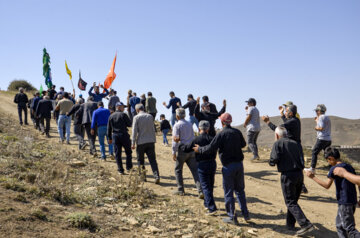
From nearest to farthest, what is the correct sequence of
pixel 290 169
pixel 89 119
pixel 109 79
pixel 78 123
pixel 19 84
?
pixel 290 169
pixel 89 119
pixel 78 123
pixel 109 79
pixel 19 84

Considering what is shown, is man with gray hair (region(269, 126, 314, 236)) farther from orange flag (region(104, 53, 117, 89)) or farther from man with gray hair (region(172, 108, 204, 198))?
orange flag (region(104, 53, 117, 89))

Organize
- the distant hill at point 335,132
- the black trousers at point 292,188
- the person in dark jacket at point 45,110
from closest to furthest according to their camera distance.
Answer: the black trousers at point 292,188, the person in dark jacket at point 45,110, the distant hill at point 335,132

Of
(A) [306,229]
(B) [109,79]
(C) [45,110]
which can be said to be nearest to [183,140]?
(A) [306,229]

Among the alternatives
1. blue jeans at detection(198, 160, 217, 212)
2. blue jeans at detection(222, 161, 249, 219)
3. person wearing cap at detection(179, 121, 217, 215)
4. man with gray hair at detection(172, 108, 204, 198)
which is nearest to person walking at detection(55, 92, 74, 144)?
man with gray hair at detection(172, 108, 204, 198)

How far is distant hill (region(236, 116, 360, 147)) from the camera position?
42.1 metres

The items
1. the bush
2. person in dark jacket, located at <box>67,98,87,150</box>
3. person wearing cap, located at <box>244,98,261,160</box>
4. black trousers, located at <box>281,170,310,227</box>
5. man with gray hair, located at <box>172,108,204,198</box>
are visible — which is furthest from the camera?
the bush

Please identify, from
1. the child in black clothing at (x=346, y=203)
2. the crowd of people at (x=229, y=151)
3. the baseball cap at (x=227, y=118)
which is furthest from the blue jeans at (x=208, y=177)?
the child in black clothing at (x=346, y=203)

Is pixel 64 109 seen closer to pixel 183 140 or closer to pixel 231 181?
pixel 183 140

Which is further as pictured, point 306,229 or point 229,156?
point 229,156

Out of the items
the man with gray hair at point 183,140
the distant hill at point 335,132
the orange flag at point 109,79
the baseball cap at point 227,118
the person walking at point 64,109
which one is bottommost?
the distant hill at point 335,132

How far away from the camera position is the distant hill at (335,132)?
138ft

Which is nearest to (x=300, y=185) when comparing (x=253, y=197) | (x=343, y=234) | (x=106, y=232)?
(x=343, y=234)

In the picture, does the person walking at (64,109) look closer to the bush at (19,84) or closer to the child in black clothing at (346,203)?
the child in black clothing at (346,203)

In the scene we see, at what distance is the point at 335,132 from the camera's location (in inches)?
1836
